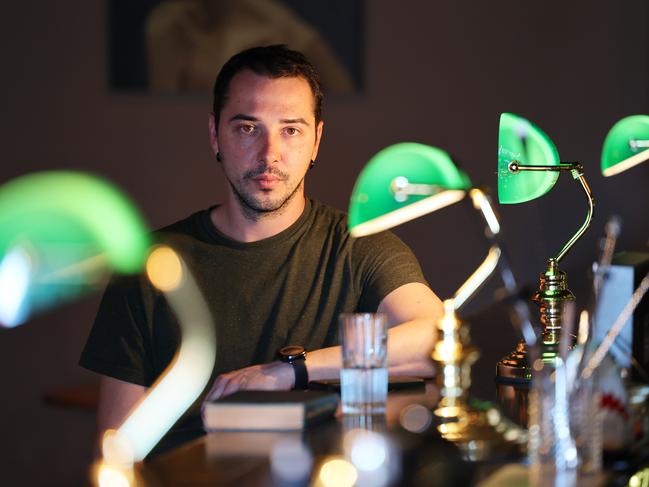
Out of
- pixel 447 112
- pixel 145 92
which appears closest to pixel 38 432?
pixel 145 92

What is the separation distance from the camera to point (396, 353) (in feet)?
6.78

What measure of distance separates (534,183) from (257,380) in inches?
24.6

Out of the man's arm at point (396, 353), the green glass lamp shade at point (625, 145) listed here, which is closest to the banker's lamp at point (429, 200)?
the man's arm at point (396, 353)

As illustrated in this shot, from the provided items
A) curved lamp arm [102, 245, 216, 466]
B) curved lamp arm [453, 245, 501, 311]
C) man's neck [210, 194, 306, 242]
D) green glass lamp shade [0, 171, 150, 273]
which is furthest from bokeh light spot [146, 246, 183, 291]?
green glass lamp shade [0, 171, 150, 273]

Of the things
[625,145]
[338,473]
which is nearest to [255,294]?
[625,145]

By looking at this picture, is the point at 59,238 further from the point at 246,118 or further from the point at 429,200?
the point at 429,200

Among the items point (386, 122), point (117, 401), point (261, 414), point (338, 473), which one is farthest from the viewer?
point (386, 122)

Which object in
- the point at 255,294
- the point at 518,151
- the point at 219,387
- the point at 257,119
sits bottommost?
the point at 219,387

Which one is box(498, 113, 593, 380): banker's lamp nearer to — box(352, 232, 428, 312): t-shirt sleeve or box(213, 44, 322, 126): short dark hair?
box(352, 232, 428, 312): t-shirt sleeve

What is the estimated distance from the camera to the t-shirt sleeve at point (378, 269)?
243cm

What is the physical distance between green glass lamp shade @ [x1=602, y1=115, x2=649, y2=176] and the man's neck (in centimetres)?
72

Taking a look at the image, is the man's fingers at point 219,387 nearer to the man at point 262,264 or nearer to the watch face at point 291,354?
the watch face at point 291,354

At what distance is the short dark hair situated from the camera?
252 centimetres

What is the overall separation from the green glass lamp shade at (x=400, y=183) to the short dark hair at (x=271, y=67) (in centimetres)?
102
